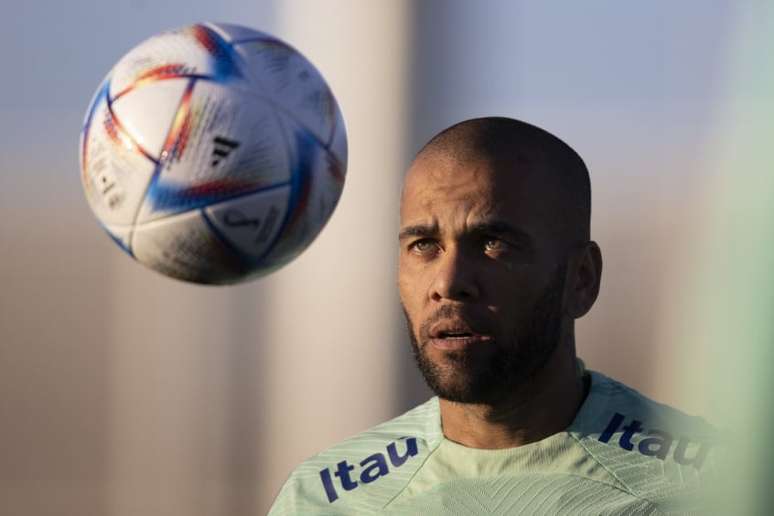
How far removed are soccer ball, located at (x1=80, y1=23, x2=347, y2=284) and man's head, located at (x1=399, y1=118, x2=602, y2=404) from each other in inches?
11.1

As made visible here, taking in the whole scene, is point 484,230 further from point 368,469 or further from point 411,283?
point 368,469

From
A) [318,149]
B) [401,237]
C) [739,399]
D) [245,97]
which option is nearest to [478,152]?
[401,237]

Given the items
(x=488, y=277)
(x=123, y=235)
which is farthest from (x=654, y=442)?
(x=123, y=235)

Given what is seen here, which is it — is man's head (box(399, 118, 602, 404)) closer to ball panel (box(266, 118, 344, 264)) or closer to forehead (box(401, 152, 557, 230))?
forehead (box(401, 152, 557, 230))

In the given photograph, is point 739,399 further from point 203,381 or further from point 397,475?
point 203,381

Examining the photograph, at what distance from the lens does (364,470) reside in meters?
2.67

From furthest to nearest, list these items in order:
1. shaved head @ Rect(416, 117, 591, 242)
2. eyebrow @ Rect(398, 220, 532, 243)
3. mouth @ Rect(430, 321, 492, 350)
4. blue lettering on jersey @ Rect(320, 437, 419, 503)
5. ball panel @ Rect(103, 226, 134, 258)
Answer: blue lettering on jersey @ Rect(320, 437, 419, 503), shaved head @ Rect(416, 117, 591, 242), eyebrow @ Rect(398, 220, 532, 243), mouth @ Rect(430, 321, 492, 350), ball panel @ Rect(103, 226, 134, 258)

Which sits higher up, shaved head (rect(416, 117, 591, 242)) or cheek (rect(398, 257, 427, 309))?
shaved head (rect(416, 117, 591, 242))

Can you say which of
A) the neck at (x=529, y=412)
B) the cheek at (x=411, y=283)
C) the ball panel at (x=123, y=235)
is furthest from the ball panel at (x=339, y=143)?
the neck at (x=529, y=412)

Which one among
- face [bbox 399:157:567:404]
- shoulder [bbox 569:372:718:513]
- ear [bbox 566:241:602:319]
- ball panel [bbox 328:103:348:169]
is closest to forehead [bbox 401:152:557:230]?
face [bbox 399:157:567:404]

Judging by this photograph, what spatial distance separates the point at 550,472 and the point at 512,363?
0.23 metres

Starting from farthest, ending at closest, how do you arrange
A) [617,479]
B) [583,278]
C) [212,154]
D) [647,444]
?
[583,278] < [647,444] < [617,479] < [212,154]

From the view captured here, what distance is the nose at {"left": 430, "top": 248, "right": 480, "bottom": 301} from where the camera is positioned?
2.28 metres

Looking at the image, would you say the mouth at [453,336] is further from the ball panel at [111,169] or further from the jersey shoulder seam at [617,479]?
the ball panel at [111,169]
